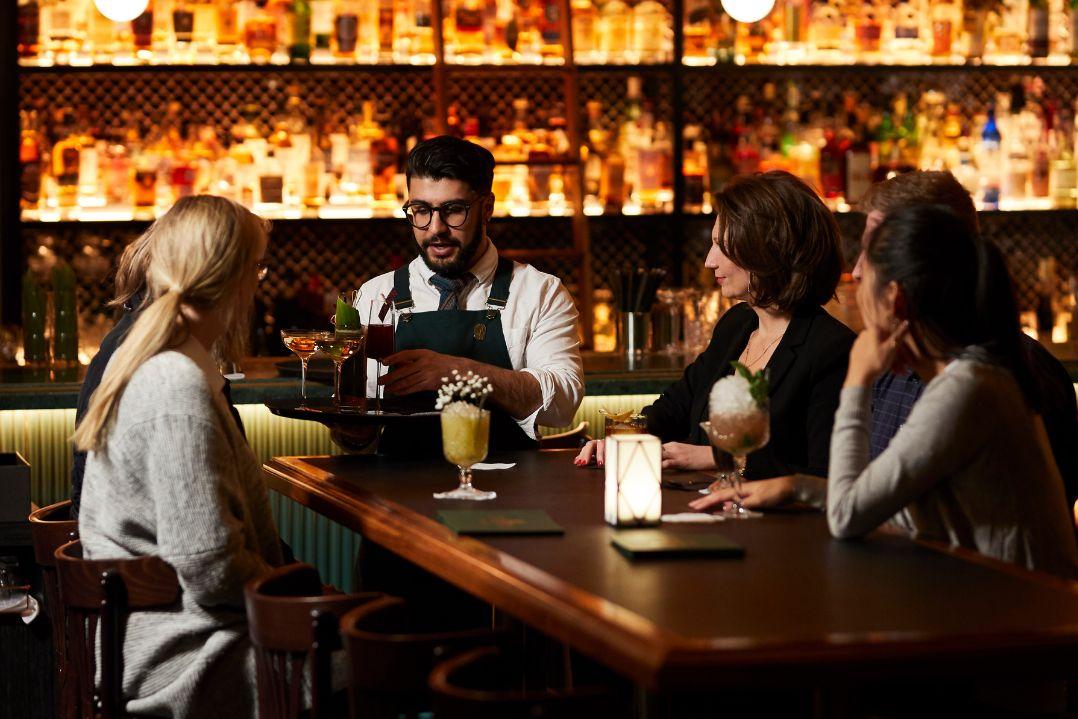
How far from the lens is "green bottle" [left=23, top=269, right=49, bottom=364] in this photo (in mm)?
4883

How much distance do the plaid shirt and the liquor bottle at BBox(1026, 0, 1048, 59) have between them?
3.70 m

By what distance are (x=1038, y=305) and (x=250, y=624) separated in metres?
4.93

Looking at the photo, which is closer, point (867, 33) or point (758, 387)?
point (758, 387)

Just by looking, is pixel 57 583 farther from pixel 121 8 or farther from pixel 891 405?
pixel 121 8

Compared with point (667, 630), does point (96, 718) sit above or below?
below

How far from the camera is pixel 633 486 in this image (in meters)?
2.37

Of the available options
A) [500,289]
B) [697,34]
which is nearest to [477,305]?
[500,289]

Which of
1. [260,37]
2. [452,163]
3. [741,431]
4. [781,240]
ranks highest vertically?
[260,37]

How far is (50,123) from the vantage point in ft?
18.6

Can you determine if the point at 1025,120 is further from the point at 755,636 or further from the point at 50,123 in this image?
the point at 755,636

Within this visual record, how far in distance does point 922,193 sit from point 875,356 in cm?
90

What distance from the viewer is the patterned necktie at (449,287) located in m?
3.52

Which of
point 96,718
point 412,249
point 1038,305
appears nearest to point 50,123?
point 412,249

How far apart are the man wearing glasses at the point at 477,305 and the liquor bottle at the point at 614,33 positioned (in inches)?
100
